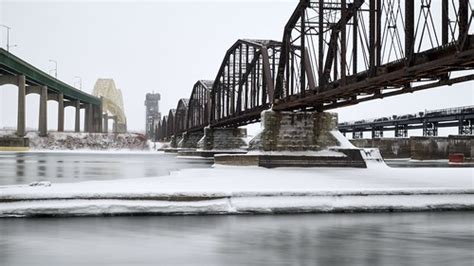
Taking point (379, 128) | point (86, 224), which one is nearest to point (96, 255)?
point (86, 224)

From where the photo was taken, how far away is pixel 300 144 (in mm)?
40281

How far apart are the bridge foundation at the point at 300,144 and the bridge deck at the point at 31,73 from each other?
216ft

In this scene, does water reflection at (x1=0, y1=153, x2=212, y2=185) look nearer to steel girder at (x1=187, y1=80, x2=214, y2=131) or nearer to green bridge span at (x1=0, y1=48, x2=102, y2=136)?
steel girder at (x1=187, y1=80, x2=214, y2=131)

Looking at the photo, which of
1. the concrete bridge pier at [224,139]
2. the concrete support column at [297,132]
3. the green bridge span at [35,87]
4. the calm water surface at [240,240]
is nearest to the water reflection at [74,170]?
the concrete support column at [297,132]

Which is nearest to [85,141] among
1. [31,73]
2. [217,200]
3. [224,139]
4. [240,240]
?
[31,73]

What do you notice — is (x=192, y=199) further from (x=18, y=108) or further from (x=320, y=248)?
(x=18, y=108)

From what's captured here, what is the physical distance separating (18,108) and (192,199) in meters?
92.9

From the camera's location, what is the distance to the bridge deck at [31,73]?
307 feet

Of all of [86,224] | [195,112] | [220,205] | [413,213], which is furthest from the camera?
[195,112]

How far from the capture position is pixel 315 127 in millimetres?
40812

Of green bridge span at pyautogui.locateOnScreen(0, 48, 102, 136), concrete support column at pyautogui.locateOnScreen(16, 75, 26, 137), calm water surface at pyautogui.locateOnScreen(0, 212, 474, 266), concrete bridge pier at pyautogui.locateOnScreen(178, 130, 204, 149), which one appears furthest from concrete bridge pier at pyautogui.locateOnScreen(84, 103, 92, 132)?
calm water surface at pyautogui.locateOnScreen(0, 212, 474, 266)

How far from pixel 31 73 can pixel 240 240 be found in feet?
341

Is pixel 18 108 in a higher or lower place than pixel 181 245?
higher

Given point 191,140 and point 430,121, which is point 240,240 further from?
point 191,140
